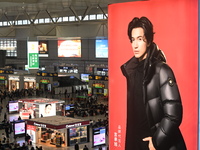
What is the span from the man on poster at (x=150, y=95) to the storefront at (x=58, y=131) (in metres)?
15.5

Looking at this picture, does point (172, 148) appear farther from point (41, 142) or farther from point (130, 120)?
point (41, 142)

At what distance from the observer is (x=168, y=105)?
560 centimetres

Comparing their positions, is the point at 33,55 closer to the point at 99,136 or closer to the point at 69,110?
the point at 69,110

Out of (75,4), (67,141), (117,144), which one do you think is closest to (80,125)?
(67,141)

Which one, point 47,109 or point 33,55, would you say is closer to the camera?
point 47,109

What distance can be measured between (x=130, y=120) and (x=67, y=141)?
16190mm

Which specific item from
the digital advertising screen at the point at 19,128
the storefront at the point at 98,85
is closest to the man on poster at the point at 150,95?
the digital advertising screen at the point at 19,128

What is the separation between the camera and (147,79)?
5730mm

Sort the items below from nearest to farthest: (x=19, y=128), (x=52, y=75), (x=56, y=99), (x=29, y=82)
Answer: (x=19, y=128) → (x=56, y=99) → (x=52, y=75) → (x=29, y=82)

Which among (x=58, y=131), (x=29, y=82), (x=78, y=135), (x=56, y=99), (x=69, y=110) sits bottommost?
(x=78, y=135)

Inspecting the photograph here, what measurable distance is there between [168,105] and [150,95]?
0.29 meters

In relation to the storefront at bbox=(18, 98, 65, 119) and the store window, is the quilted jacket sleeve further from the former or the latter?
the storefront at bbox=(18, 98, 65, 119)

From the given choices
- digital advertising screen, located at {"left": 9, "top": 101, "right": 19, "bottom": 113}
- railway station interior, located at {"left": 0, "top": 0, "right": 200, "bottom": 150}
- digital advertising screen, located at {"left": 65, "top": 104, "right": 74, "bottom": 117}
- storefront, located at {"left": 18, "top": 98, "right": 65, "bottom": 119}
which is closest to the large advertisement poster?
railway station interior, located at {"left": 0, "top": 0, "right": 200, "bottom": 150}

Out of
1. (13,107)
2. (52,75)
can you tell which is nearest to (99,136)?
(13,107)
